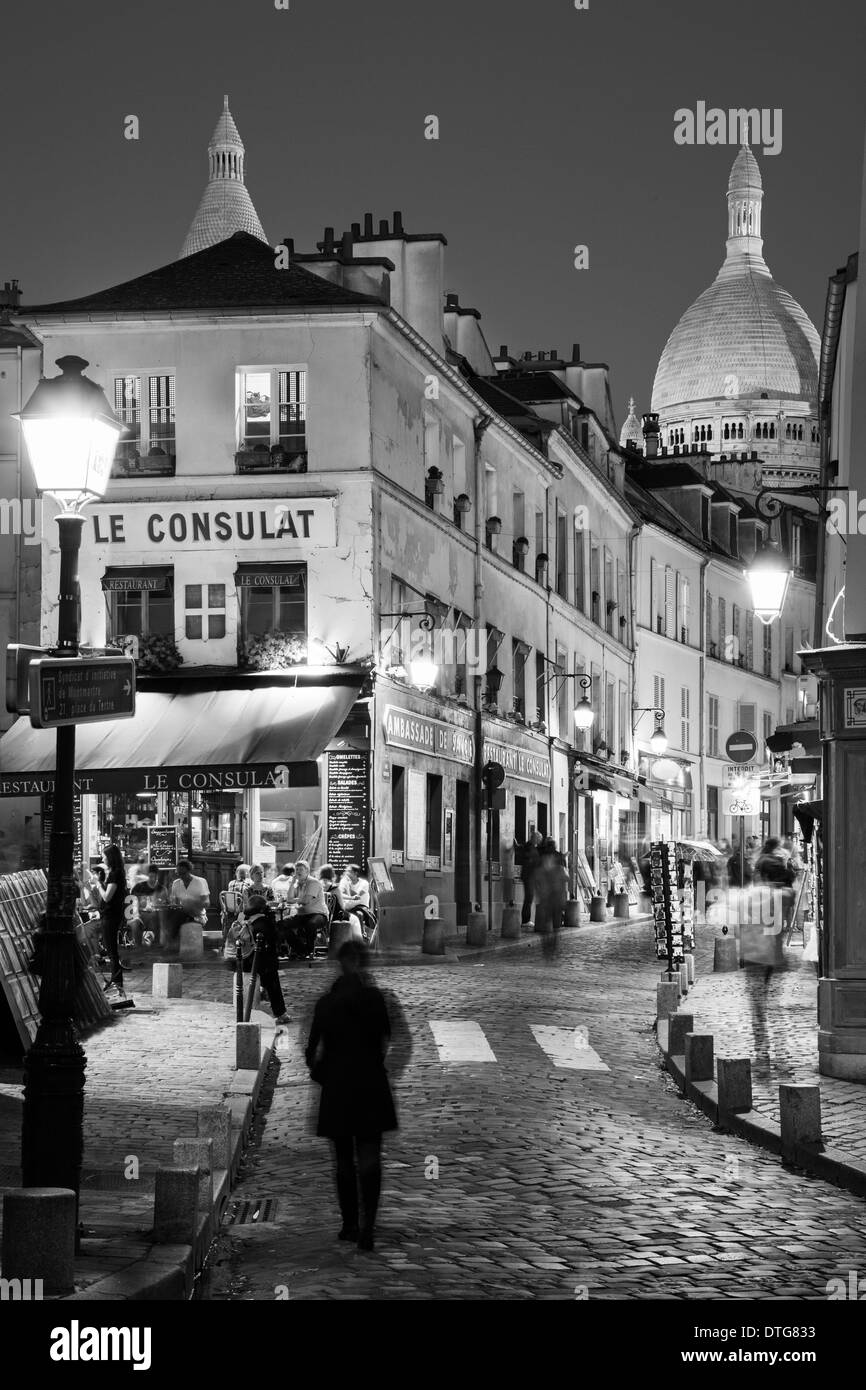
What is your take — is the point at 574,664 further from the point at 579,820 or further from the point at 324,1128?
the point at 324,1128

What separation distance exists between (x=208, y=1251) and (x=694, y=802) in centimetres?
5088

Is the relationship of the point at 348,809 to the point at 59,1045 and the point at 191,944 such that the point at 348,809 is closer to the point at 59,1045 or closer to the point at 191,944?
the point at 191,944

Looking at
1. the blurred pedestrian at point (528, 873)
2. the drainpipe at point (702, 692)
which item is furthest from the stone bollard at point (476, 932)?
the drainpipe at point (702, 692)

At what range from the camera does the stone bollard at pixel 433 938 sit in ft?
89.7

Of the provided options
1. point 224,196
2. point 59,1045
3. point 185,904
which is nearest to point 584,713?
point 185,904

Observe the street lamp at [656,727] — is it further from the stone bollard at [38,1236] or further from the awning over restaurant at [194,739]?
the stone bollard at [38,1236]

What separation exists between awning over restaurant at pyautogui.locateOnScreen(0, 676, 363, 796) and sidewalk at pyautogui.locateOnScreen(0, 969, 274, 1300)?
714cm

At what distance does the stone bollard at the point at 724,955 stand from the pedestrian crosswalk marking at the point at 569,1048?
25.1 ft

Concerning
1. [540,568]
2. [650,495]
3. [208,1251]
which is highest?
[650,495]

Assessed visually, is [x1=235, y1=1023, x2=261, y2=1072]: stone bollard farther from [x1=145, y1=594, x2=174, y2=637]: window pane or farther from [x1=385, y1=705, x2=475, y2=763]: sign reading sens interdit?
[x1=145, y1=594, x2=174, y2=637]: window pane

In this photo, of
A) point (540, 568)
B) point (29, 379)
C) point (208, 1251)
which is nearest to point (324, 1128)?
point (208, 1251)

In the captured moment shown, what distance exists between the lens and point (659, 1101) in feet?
47.9

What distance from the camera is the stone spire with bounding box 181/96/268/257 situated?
135625mm

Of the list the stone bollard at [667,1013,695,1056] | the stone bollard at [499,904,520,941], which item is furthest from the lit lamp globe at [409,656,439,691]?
the stone bollard at [667,1013,695,1056]
